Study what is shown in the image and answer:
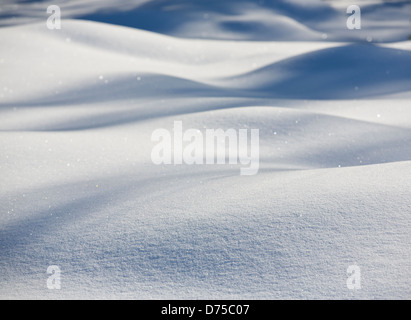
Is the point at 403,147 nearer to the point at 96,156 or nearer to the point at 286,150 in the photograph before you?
the point at 286,150

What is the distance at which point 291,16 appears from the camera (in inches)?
386

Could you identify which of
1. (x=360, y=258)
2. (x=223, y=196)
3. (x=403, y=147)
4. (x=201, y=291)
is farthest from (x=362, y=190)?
(x=403, y=147)

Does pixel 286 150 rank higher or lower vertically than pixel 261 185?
higher

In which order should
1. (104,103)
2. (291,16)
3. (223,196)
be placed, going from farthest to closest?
(291,16) < (104,103) < (223,196)

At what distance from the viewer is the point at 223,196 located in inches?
66.0

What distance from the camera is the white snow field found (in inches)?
50.3

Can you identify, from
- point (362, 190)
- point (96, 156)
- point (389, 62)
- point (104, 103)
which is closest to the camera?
point (362, 190)

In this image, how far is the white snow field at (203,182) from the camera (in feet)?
4.19

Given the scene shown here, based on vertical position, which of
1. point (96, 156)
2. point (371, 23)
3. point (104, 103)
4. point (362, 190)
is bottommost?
point (362, 190)

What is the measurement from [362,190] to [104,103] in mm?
2717

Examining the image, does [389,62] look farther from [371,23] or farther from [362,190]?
[371,23]

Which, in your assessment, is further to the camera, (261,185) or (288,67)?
(288,67)

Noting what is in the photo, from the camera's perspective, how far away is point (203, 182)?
6.22 feet
